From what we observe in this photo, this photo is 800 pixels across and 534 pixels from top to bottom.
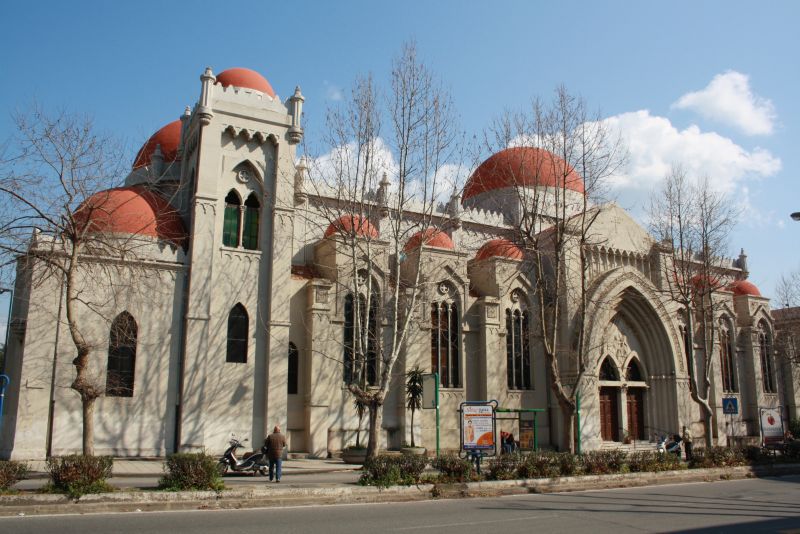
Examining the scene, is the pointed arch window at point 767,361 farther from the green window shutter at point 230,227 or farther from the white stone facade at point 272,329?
the green window shutter at point 230,227

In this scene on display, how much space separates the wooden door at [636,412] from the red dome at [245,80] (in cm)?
2516

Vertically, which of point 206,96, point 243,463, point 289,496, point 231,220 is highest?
point 206,96

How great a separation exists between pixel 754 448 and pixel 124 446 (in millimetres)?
23230

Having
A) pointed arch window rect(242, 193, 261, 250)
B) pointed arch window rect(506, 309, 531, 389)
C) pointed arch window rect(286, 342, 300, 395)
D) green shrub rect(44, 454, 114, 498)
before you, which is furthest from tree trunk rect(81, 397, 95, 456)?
pointed arch window rect(506, 309, 531, 389)

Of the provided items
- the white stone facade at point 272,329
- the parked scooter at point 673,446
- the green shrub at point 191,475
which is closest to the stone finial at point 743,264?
the white stone facade at point 272,329

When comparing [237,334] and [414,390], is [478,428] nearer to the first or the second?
[414,390]

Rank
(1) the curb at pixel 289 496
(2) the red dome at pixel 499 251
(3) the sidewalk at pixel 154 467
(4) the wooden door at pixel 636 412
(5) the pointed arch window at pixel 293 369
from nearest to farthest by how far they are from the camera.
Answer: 1. (1) the curb at pixel 289 496
2. (3) the sidewalk at pixel 154 467
3. (5) the pointed arch window at pixel 293 369
4. (2) the red dome at pixel 499 251
5. (4) the wooden door at pixel 636 412

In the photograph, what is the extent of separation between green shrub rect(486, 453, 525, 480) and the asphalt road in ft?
3.93

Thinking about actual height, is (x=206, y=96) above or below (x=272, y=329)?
above

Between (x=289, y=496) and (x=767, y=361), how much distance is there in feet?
130

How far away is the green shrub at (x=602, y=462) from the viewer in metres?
19.1

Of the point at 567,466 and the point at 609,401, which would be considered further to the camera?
the point at 609,401

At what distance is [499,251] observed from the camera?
110 ft

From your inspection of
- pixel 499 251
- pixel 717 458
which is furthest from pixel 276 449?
pixel 499 251
